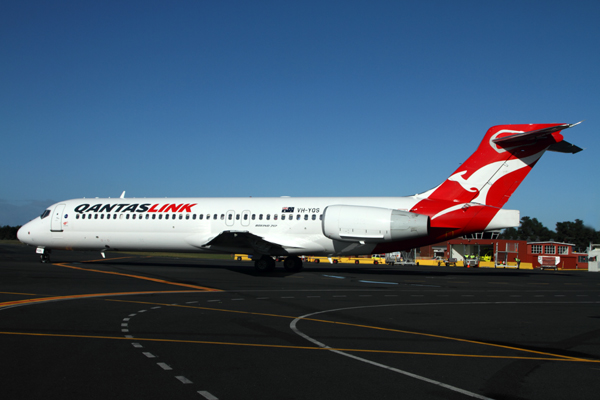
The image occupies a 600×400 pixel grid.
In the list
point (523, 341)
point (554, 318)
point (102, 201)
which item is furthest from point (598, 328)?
point (102, 201)

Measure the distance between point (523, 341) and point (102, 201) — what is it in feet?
86.9

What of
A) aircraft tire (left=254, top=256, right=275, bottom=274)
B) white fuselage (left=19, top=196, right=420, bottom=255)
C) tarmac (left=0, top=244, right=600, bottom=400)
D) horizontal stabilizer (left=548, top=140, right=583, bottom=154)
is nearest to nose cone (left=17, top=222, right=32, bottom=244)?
white fuselage (left=19, top=196, right=420, bottom=255)

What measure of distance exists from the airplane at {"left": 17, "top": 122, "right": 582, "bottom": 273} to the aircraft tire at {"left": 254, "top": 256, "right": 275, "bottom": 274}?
5cm

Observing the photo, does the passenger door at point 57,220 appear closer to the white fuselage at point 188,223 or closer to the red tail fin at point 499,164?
the white fuselage at point 188,223

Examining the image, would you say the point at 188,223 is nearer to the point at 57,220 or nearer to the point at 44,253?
the point at 57,220

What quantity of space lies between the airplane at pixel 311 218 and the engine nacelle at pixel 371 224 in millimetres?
47

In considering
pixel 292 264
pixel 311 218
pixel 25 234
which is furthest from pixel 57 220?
pixel 311 218

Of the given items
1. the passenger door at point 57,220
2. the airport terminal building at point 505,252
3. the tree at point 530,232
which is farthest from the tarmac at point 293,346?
the tree at point 530,232

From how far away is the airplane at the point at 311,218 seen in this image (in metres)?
22.7

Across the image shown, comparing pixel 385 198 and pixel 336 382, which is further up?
pixel 385 198

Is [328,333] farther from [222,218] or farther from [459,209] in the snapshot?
[222,218]

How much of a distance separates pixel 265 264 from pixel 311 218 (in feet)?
11.1

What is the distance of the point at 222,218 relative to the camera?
1052 inches

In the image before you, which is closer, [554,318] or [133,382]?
[133,382]
